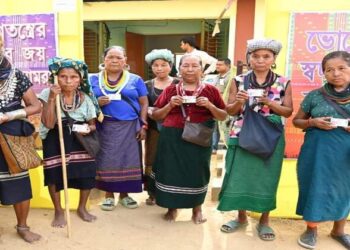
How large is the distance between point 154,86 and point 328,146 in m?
1.81

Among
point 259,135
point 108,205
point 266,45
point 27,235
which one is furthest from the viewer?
point 108,205

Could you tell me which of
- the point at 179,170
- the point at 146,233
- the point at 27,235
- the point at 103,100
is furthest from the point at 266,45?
the point at 27,235

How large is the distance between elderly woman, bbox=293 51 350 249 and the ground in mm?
422

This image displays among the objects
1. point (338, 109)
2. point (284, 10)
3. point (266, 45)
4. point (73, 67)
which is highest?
point (284, 10)

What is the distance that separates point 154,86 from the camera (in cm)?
382

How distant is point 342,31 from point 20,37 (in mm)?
3070

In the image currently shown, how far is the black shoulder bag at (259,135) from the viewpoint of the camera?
116 inches

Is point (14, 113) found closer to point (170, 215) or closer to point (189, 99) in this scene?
point (189, 99)

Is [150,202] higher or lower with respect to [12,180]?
lower

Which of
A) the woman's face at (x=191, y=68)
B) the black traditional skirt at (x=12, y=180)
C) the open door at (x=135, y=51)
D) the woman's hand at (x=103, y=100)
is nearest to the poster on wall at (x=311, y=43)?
the woman's face at (x=191, y=68)

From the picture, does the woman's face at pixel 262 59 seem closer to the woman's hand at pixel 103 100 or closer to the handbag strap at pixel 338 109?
the handbag strap at pixel 338 109

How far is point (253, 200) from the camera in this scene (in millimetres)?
3100

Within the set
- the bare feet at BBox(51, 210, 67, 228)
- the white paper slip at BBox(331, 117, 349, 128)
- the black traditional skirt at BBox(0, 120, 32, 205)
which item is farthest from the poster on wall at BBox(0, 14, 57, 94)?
the white paper slip at BBox(331, 117, 349, 128)

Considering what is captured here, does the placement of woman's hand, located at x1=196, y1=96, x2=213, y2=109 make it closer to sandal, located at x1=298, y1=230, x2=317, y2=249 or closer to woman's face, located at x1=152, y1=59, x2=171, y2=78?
woman's face, located at x1=152, y1=59, x2=171, y2=78
